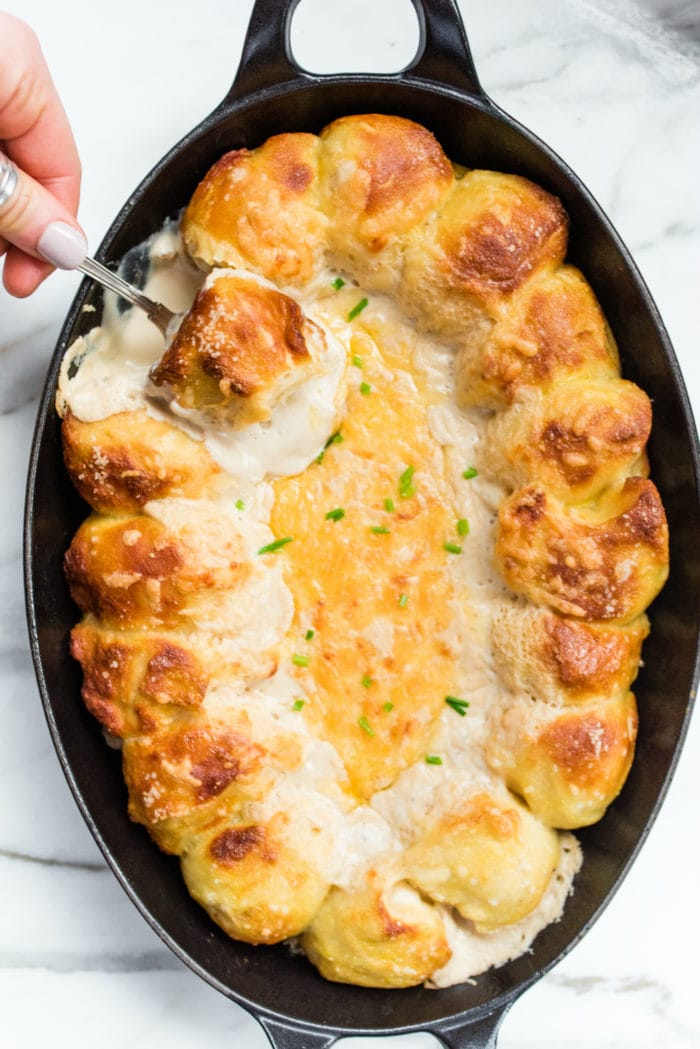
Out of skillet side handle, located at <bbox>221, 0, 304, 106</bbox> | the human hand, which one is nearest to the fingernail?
the human hand

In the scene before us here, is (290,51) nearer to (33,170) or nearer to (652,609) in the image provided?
(33,170)

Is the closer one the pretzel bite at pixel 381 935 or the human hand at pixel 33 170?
the human hand at pixel 33 170

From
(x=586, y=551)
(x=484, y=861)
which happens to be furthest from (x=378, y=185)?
(x=484, y=861)

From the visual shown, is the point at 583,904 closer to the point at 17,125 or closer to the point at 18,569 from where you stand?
the point at 18,569

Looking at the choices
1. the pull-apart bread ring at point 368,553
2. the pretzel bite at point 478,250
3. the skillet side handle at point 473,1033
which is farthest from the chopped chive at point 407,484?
the skillet side handle at point 473,1033

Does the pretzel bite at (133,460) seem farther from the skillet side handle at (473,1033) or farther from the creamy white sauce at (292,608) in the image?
the skillet side handle at (473,1033)

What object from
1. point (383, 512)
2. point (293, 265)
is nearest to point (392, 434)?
point (383, 512)
